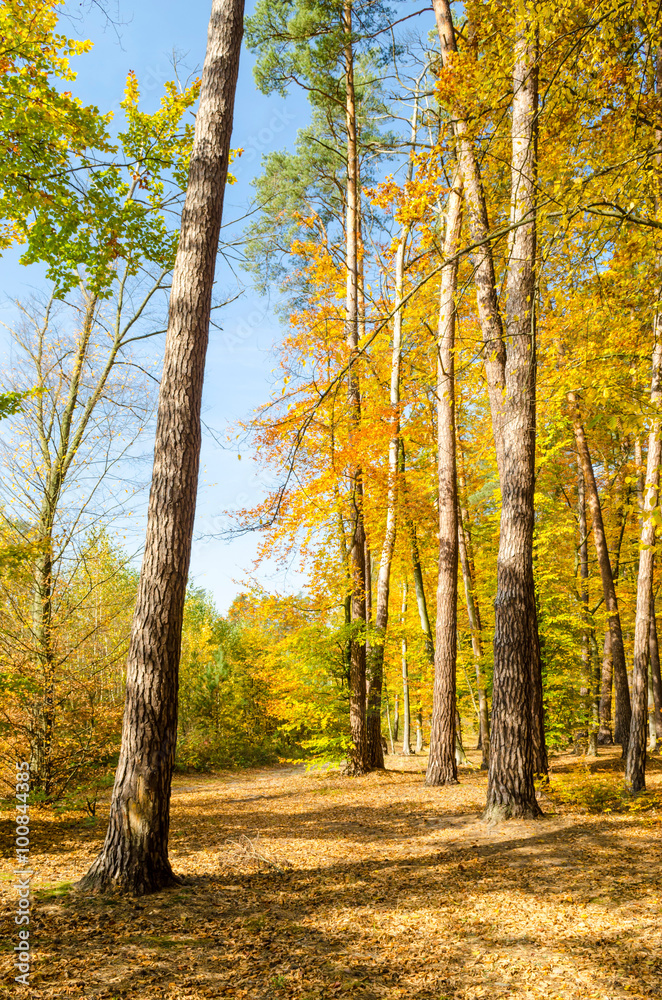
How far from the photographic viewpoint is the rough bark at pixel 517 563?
18.4ft

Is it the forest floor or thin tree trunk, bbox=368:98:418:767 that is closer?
the forest floor

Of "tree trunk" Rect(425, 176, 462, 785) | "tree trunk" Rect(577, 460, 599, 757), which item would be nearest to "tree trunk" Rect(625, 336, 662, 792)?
"tree trunk" Rect(425, 176, 462, 785)

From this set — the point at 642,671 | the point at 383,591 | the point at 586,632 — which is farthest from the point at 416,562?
the point at 642,671

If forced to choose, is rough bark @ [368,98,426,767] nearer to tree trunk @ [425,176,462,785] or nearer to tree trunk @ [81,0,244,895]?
tree trunk @ [425,176,462,785]

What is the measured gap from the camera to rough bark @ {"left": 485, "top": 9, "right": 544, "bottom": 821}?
18.4 feet

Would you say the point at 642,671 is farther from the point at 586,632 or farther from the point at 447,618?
the point at 586,632

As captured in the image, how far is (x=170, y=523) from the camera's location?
165 inches

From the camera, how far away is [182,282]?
4.59m

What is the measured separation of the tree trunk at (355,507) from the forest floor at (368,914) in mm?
4143

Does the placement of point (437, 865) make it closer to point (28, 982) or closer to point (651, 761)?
point (28, 982)

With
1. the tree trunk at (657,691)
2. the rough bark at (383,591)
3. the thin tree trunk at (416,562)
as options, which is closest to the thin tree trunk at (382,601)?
the rough bark at (383,591)

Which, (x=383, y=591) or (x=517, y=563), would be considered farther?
(x=383, y=591)

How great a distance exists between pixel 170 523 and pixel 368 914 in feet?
9.52

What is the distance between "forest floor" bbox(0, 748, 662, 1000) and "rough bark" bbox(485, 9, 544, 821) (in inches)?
17.2
